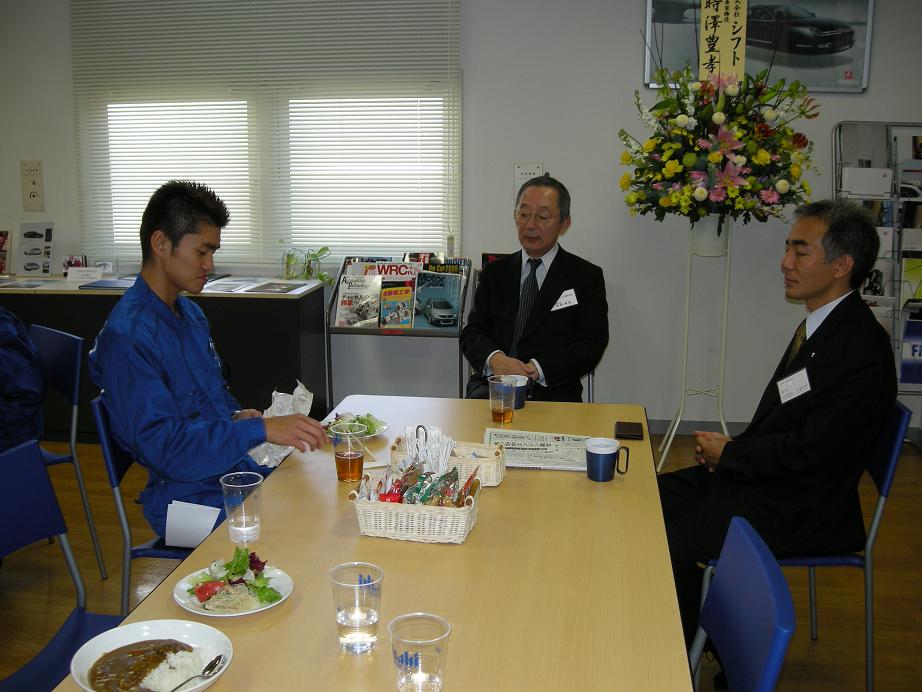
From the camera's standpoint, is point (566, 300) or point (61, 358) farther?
point (566, 300)

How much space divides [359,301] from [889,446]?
3.14 meters

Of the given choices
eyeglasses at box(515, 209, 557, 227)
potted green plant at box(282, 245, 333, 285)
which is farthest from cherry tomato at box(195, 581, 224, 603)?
potted green plant at box(282, 245, 333, 285)

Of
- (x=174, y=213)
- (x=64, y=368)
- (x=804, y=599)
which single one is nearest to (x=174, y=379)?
(x=174, y=213)

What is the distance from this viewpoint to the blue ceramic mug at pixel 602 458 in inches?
77.6

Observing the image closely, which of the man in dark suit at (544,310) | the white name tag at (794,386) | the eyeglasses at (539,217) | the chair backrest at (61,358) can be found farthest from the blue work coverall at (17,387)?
the white name tag at (794,386)

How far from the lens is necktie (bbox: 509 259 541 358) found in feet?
11.8

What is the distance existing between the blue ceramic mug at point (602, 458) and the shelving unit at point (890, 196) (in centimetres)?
321

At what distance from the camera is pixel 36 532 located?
5.97 feet

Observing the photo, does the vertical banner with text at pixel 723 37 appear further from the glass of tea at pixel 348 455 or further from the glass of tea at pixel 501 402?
the glass of tea at pixel 348 455

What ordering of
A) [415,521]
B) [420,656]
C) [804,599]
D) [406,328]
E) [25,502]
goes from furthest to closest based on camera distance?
[406,328] → [804,599] → [25,502] → [415,521] → [420,656]

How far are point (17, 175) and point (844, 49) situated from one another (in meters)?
5.27

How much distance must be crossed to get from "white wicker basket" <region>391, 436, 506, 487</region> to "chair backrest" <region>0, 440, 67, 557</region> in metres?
0.79

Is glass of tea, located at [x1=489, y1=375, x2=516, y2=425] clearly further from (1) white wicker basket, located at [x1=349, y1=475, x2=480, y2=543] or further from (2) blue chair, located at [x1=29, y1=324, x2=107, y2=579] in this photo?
(2) blue chair, located at [x1=29, y1=324, x2=107, y2=579]

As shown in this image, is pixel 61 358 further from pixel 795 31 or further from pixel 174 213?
pixel 795 31
